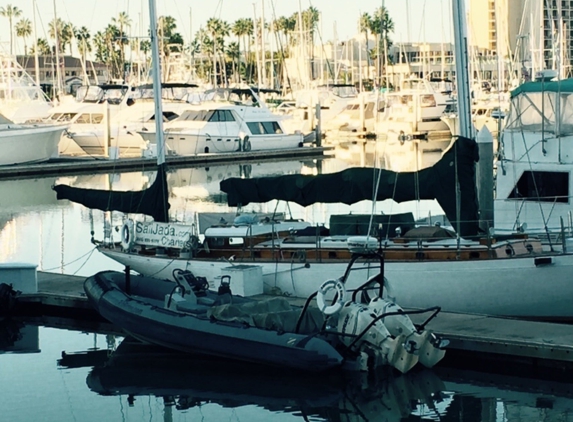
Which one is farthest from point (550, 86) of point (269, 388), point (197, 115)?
point (197, 115)

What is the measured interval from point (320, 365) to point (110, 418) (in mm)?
3044

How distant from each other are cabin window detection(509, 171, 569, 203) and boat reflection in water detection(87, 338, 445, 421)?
530cm

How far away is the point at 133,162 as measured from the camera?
191 feet

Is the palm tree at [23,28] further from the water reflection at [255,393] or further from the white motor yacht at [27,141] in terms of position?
the water reflection at [255,393]

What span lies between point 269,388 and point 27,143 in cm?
4268

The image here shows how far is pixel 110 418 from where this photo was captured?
55.2ft

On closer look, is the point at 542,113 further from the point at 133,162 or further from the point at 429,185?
the point at 133,162

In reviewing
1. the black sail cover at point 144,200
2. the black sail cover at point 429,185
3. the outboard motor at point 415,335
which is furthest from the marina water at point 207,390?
the black sail cover at point 429,185

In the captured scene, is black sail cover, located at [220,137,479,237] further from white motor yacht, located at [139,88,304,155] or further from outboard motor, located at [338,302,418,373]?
white motor yacht, located at [139,88,304,155]

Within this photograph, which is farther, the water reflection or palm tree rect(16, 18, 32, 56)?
palm tree rect(16, 18, 32, 56)

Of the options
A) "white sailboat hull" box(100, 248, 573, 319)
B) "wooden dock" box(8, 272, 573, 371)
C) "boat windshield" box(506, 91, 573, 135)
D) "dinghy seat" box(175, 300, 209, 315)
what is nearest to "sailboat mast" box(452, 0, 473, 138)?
"boat windshield" box(506, 91, 573, 135)

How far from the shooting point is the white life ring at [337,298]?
1767cm

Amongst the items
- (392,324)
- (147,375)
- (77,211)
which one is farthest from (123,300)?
(77,211)

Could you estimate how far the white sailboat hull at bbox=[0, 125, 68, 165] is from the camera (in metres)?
57.1
